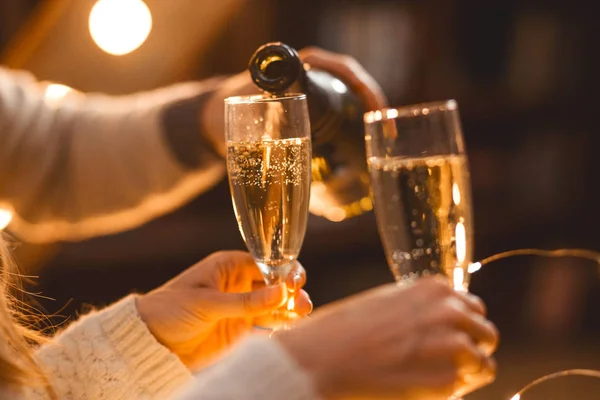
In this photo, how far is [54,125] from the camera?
5.39 feet

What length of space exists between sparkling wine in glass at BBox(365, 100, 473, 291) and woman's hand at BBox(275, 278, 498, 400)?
21 cm

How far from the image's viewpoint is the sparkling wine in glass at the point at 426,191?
0.73 m

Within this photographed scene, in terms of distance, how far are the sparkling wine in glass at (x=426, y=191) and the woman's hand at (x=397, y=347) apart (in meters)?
0.21

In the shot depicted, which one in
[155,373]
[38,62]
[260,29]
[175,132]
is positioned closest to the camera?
[155,373]

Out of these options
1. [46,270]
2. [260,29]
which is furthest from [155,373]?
[260,29]

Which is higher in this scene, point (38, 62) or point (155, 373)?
point (38, 62)

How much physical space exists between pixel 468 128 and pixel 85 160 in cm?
234

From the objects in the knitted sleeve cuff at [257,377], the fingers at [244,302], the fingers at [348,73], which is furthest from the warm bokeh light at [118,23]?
the knitted sleeve cuff at [257,377]

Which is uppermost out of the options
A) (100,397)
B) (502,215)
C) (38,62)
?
(38,62)

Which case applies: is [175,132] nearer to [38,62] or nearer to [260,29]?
[38,62]

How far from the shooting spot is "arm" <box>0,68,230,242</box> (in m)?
1.58

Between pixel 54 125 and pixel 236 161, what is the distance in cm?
99

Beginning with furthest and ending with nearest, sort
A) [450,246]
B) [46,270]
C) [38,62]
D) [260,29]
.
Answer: [260,29] < [46,270] < [38,62] < [450,246]

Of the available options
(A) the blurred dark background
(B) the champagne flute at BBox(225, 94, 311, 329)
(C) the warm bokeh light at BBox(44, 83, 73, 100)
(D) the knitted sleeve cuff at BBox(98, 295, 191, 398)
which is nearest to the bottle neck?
(B) the champagne flute at BBox(225, 94, 311, 329)
